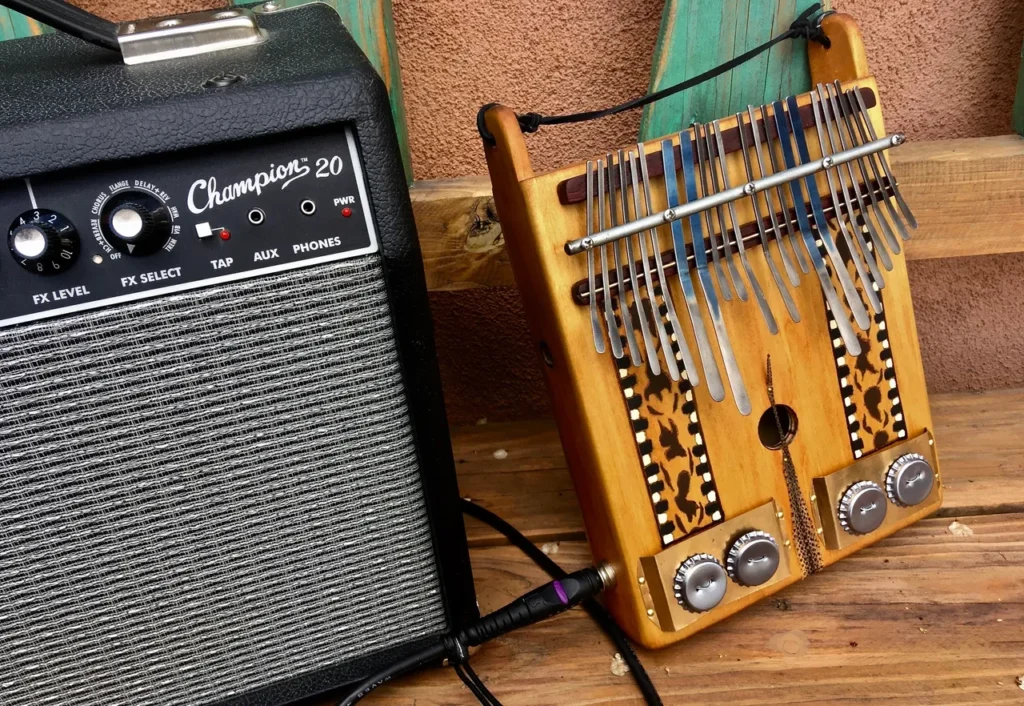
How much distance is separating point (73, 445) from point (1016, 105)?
0.94 meters

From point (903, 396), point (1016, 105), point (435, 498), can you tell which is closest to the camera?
point (435, 498)

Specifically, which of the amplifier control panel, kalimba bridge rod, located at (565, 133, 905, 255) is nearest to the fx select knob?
the amplifier control panel

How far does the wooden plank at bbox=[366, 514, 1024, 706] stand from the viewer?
628mm

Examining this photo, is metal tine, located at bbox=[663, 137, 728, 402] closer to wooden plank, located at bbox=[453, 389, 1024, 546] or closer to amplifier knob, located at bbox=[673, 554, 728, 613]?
amplifier knob, located at bbox=[673, 554, 728, 613]

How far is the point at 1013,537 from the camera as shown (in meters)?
0.76

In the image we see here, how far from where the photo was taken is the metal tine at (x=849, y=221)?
24.9 inches

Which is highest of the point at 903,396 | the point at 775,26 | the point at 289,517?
the point at 775,26

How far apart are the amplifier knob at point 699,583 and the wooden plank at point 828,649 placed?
0.06 metres

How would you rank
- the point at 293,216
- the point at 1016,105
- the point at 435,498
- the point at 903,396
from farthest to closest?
the point at 1016,105, the point at 903,396, the point at 435,498, the point at 293,216

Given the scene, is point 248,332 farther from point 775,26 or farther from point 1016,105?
point 1016,105

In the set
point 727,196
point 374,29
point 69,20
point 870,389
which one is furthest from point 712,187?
point 69,20

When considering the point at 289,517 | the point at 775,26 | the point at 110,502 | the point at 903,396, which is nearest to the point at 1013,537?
the point at 903,396

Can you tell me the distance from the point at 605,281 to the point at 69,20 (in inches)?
15.3

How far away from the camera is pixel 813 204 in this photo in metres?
0.63
